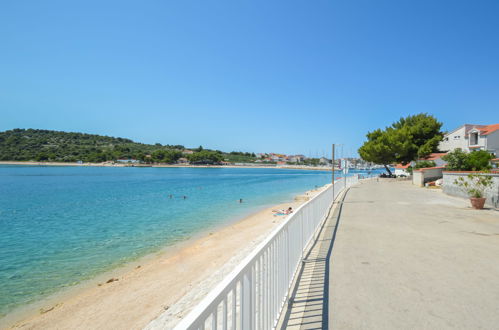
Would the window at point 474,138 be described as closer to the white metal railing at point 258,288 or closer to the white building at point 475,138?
the white building at point 475,138

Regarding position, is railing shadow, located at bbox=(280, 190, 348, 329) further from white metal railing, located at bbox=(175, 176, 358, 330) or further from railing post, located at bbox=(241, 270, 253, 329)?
railing post, located at bbox=(241, 270, 253, 329)

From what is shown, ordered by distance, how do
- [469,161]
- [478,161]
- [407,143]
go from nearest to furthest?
[478,161] → [469,161] → [407,143]

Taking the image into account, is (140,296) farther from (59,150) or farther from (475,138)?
(59,150)

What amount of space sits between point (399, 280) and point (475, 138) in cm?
4239

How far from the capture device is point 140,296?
6.35m

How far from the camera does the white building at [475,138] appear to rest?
3256 centimetres

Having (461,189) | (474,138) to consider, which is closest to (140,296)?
(461,189)

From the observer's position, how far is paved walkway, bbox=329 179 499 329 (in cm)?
317

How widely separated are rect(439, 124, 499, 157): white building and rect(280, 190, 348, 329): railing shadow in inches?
1513

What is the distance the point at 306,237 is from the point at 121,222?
51.3 ft

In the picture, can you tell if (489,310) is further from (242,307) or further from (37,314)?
(37,314)

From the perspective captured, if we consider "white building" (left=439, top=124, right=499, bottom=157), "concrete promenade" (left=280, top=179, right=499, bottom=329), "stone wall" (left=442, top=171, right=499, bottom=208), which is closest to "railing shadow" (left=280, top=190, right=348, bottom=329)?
"concrete promenade" (left=280, top=179, right=499, bottom=329)

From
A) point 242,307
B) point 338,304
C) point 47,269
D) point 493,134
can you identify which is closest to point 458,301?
point 338,304

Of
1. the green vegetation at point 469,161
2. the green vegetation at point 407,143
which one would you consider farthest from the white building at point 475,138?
the green vegetation at point 469,161
